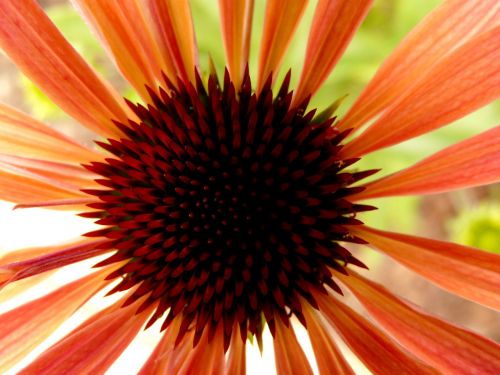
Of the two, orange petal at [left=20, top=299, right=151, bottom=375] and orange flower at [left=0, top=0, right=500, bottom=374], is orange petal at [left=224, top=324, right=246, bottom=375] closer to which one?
orange flower at [left=0, top=0, right=500, bottom=374]

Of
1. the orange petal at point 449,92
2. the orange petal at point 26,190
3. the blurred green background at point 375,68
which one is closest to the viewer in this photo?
the orange petal at point 449,92

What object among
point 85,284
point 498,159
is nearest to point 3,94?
point 85,284

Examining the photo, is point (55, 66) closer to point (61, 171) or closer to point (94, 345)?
point (61, 171)

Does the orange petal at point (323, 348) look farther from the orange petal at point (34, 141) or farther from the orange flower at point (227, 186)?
the orange petal at point (34, 141)

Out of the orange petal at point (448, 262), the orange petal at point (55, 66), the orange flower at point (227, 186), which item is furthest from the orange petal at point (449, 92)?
the orange petal at point (55, 66)

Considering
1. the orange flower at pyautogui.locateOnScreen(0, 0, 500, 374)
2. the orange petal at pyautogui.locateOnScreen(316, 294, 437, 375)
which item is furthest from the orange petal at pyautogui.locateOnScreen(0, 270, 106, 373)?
the orange petal at pyautogui.locateOnScreen(316, 294, 437, 375)

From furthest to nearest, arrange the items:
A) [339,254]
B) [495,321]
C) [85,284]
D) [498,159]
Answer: [495,321], [85,284], [339,254], [498,159]

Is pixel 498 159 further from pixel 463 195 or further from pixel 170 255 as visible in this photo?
pixel 463 195
